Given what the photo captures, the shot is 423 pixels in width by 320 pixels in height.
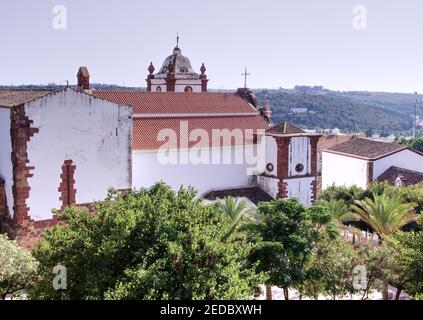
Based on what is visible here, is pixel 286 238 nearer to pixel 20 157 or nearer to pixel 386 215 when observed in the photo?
pixel 386 215

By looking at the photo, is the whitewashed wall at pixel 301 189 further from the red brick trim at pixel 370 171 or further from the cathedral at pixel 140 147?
the red brick trim at pixel 370 171

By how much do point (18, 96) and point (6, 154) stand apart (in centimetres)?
327

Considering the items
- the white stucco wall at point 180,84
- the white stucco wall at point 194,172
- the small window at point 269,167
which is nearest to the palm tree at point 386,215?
the small window at point 269,167

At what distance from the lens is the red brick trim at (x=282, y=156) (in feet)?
102

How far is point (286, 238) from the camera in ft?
57.3

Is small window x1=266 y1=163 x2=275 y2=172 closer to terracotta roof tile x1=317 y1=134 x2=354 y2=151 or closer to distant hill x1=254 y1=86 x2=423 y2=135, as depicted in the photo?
terracotta roof tile x1=317 y1=134 x2=354 y2=151

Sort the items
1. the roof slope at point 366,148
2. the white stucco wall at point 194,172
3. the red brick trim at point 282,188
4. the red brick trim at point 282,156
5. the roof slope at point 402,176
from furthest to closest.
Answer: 1. the roof slope at point 366,148
2. the roof slope at point 402,176
3. the red brick trim at point 282,188
4. the red brick trim at point 282,156
5. the white stucco wall at point 194,172

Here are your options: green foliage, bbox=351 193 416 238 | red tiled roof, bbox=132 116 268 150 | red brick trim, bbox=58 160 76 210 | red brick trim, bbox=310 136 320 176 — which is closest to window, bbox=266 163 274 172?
red tiled roof, bbox=132 116 268 150

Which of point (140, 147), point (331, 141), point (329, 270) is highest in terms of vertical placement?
point (140, 147)

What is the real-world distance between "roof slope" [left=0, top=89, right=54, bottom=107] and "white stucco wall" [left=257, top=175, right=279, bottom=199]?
586 inches

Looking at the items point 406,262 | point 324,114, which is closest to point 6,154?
point 406,262

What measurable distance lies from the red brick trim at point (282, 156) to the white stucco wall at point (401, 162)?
48.9ft

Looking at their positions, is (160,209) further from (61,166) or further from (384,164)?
(384,164)
